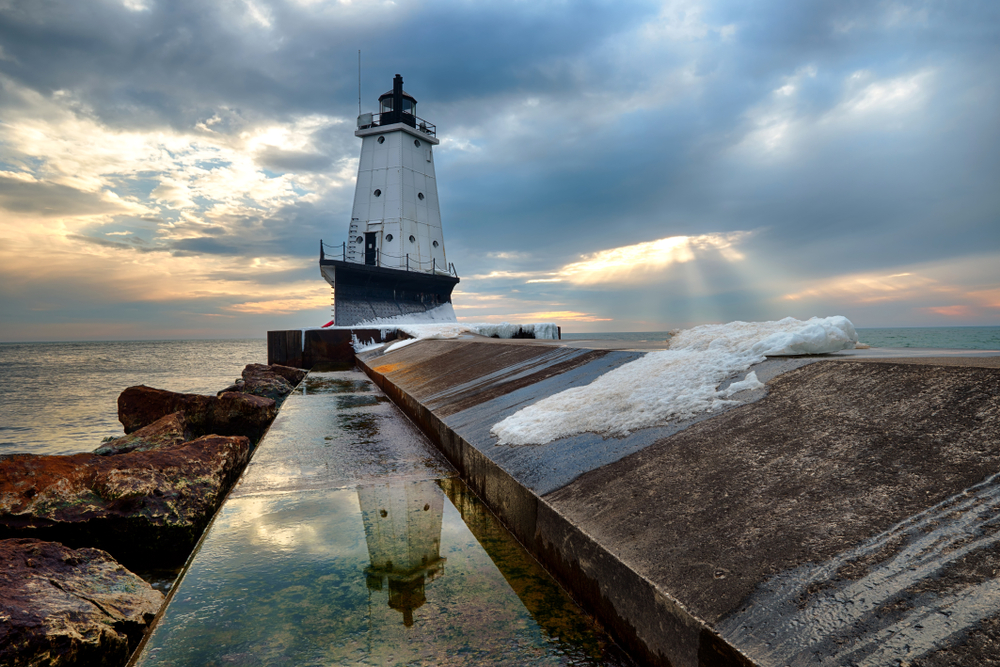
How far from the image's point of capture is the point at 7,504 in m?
2.48

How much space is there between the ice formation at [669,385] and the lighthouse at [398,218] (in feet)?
57.6

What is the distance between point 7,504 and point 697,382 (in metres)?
3.38

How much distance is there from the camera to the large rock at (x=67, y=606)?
1512 millimetres

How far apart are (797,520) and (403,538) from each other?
5.18 feet

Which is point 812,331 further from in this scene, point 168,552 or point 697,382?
point 168,552

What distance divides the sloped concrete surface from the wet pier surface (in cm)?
18

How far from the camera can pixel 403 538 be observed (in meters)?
2.25

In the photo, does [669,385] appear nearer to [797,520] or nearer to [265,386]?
[797,520]

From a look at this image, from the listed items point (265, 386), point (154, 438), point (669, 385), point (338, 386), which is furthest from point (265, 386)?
point (669, 385)

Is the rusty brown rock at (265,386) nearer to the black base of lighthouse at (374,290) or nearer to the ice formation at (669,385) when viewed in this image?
the ice formation at (669,385)

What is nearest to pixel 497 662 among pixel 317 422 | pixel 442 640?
pixel 442 640

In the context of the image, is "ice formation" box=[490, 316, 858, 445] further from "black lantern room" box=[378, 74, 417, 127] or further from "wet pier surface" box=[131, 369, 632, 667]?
"black lantern room" box=[378, 74, 417, 127]

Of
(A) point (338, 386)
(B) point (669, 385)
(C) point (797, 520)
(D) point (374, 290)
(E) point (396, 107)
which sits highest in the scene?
(E) point (396, 107)

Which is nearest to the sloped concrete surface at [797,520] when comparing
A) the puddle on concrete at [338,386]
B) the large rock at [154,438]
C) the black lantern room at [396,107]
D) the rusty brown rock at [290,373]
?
the large rock at [154,438]
